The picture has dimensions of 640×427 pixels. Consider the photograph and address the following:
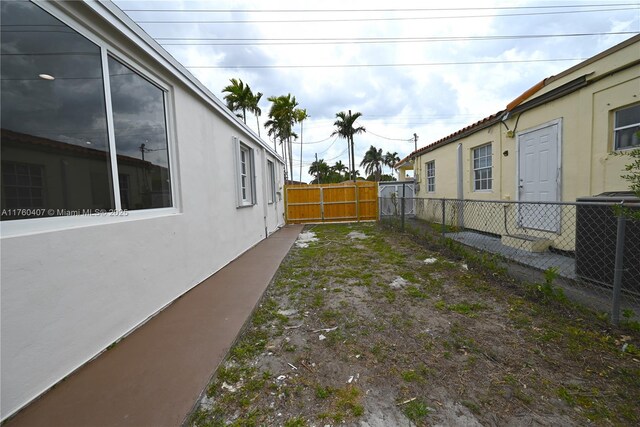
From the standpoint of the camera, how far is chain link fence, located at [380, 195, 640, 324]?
249 cm

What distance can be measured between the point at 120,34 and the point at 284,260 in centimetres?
400

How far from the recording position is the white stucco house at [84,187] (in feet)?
5.20

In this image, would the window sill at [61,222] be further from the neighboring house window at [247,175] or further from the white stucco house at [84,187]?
the neighboring house window at [247,175]

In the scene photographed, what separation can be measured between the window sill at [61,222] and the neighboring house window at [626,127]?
20.5 feet

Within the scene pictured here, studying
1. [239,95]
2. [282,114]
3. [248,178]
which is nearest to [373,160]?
[282,114]

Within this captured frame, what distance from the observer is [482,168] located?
23.4 ft

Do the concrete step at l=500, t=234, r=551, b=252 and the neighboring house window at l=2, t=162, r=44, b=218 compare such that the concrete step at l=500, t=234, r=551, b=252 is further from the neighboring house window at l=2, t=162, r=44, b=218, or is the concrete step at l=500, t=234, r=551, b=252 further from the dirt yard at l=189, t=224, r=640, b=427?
the neighboring house window at l=2, t=162, r=44, b=218

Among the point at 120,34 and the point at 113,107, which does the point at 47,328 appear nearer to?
the point at 113,107

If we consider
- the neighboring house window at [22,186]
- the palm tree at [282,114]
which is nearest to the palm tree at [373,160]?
the palm tree at [282,114]

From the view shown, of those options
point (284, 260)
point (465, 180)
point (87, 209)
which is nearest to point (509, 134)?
point (465, 180)

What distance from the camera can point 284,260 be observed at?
17.1ft

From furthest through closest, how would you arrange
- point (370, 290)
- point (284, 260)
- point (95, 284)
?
point (284, 260), point (370, 290), point (95, 284)

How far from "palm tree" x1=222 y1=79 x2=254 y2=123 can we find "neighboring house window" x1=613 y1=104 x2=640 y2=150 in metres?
17.2

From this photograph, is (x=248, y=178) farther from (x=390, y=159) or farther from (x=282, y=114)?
(x=390, y=159)
